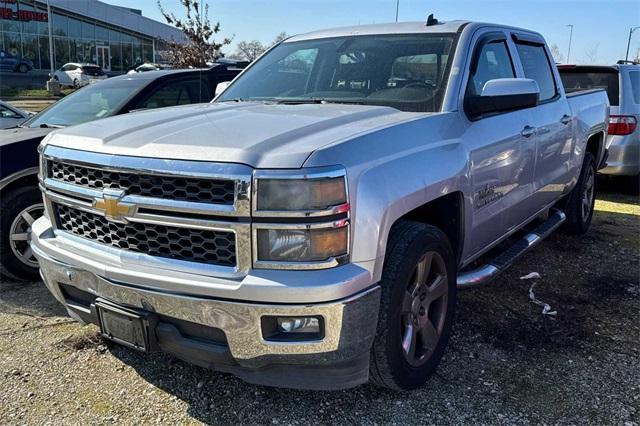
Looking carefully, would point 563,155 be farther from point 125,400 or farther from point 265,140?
point 125,400

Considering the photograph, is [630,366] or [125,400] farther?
[630,366]

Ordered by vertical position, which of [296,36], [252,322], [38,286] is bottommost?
[38,286]

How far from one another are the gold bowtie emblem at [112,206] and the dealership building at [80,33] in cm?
4164

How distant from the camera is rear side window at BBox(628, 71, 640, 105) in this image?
8102mm

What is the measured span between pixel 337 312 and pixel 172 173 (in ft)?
2.93

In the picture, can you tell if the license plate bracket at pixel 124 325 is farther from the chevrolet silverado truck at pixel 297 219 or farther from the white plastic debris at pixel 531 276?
the white plastic debris at pixel 531 276

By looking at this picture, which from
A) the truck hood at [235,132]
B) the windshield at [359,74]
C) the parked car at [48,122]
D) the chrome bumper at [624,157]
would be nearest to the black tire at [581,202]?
the chrome bumper at [624,157]

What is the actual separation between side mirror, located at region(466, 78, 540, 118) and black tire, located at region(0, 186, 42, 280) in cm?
340

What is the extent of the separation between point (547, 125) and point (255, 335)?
3167 millimetres

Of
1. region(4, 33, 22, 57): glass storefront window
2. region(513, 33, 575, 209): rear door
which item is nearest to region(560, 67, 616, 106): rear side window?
region(513, 33, 575, 209): rear door

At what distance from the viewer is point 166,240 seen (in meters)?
2.53

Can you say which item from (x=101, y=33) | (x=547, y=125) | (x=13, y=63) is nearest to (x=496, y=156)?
(x=547, y=125)

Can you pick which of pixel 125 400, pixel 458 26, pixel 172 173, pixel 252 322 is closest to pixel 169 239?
pixel 172 173

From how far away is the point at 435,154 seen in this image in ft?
9.74
